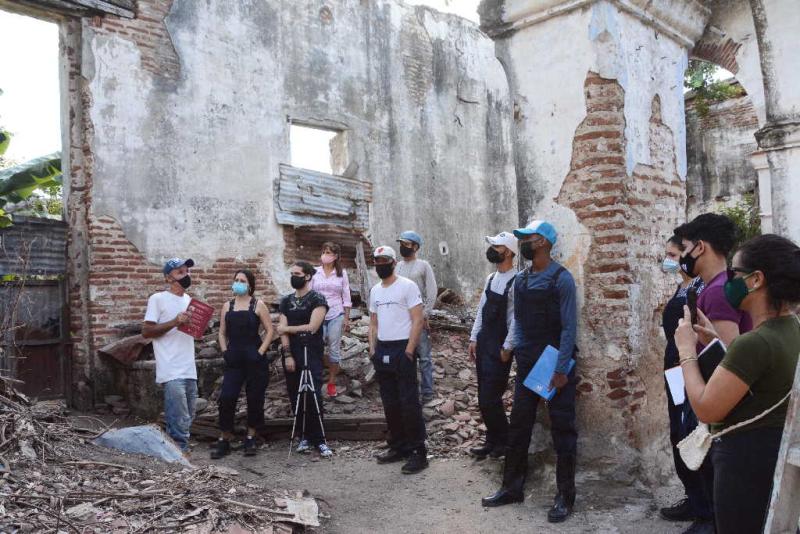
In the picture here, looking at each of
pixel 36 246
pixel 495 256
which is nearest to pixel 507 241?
pixel 495 256

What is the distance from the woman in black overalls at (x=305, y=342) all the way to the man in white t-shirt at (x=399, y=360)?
0.73 m

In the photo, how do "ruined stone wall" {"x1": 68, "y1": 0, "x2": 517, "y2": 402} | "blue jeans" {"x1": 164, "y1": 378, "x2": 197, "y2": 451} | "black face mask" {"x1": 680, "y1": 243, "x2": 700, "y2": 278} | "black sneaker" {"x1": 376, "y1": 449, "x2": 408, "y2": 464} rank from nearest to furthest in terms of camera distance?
1. "black face mask" {"x1": 680, "y1": 243, "x2": 700, "y2": 278}
2. "blue jeans" {"x1": 164, "y1": 378, "x2": 197, "y2": 451}
3. "black sneaker" {"x1": 376, "y1": 449, "x2": 408, "y2": 464}
4. "ruined stone wall" {"x1": 68, "y1": 0, "x2": 517, "y2": 402}

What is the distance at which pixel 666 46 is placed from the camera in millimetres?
5332

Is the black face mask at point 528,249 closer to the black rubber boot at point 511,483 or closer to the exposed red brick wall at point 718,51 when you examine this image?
the black rubber boot at point 511,483

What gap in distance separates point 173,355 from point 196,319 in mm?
376

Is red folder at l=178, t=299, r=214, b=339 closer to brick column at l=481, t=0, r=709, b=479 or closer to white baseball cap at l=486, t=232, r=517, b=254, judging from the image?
white baseball cap at l=486, t=232, r=517, b=254

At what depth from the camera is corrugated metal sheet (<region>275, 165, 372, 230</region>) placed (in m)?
11.1

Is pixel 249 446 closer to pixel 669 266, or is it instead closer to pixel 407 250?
pixel 407 250

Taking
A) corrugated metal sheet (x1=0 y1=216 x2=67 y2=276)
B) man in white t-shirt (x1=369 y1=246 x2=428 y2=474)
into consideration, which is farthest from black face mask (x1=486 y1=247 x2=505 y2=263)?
corrugated metal sheet (x1=0 y1=216 x2=67 y2=276)

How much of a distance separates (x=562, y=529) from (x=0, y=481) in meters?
3.37

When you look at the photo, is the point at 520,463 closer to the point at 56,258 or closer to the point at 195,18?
the point at 56,258

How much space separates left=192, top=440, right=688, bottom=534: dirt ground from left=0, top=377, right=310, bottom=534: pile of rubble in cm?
53

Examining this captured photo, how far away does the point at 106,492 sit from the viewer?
12.8ft

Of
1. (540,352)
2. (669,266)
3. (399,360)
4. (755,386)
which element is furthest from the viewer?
(399,360)
